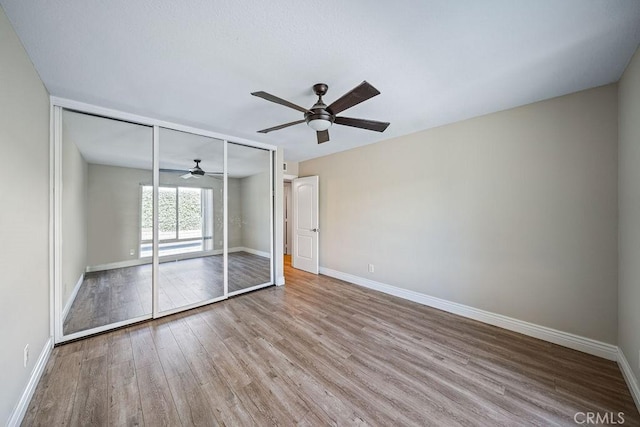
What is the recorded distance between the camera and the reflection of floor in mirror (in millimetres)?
2844

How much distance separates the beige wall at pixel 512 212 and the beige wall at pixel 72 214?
4.05 meters

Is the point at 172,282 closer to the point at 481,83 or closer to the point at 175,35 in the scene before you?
the point at 175,35

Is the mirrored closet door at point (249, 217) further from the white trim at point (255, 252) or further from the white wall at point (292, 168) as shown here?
the white wall at point (292, 168)

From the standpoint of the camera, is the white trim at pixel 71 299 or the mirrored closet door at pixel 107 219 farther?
the mirrored closet door at pixel 107 219

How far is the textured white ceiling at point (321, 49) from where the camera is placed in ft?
4.53

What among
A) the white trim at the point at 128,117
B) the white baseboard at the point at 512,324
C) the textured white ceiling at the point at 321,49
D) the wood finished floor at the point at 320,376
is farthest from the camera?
the white trim at the point at 128,117

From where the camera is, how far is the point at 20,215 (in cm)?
168

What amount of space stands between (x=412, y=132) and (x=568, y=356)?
10.1 feet

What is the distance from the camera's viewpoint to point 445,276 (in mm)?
3232

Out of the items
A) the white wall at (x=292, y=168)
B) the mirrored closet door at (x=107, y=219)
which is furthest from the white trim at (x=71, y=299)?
the white wall at (x=292, y=168)

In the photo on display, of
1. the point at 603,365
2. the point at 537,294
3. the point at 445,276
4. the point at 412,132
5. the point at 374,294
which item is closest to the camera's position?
the point at 603,365

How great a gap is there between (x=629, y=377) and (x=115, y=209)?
5.49 meters

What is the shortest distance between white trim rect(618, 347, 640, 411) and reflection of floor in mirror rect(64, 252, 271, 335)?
4.23 metres

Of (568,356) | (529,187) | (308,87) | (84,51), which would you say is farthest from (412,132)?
(84,51)
